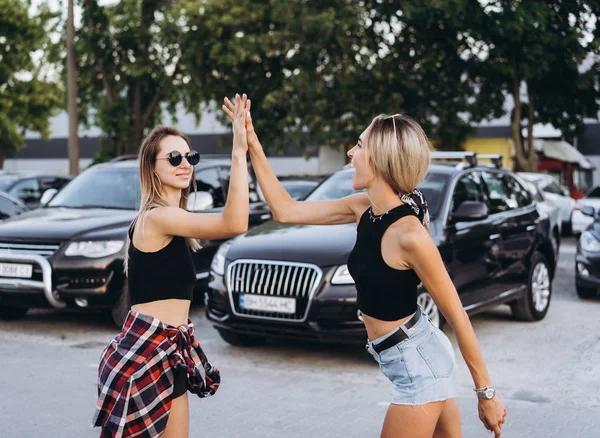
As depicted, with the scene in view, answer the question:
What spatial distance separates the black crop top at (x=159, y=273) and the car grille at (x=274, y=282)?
3696mm

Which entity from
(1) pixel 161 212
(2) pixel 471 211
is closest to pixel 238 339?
(2) pixel 471 211

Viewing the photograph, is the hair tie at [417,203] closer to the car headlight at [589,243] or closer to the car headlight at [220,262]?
the car headlight at [220,262]

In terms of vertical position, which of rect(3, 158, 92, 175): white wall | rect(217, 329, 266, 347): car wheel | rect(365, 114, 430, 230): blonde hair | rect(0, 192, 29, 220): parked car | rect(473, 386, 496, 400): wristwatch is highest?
rect(365, 114, 430, 230): blonde hair

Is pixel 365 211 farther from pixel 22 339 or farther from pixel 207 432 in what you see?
pixel 22 339

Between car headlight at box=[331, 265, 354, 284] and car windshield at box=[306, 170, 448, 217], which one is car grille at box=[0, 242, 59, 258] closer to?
car windshield at box=[306, 170, 448, 217]

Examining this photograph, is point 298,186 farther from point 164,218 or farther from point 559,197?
point 164,218

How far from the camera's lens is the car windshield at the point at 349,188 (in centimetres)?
810

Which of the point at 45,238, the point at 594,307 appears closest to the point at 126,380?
the point at 45,238

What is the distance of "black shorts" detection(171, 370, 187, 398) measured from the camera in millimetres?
3258

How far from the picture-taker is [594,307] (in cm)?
1055

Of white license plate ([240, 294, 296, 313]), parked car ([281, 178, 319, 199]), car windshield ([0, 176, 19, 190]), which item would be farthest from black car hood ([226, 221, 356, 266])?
car windshield ([0, 176, 19, 190])

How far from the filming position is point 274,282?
23.3 ft

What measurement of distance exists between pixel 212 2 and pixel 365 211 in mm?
25998

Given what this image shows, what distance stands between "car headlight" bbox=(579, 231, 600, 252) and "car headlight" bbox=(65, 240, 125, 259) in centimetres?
592
